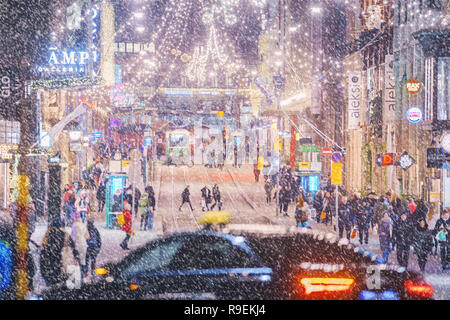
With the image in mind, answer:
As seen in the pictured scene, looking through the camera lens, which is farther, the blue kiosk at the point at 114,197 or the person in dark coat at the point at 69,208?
the blue kiosk at the point at 114,197

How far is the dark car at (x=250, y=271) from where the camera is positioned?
315 inches

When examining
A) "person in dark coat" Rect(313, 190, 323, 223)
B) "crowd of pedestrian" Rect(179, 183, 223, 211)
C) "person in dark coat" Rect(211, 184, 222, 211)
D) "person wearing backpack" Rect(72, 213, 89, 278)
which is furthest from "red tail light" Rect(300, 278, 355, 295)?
"person in dark coat" Rect(211, 184, 222, 211)

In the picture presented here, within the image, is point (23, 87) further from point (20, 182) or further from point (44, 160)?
point (20, 182)

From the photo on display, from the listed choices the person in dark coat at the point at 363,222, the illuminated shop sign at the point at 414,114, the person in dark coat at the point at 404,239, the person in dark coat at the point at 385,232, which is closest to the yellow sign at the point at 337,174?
the person in dark coat at the point at 363,222

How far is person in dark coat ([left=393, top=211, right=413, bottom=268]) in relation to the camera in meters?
16.6

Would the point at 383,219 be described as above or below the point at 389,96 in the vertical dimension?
below

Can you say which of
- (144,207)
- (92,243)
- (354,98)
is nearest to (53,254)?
(92,243)

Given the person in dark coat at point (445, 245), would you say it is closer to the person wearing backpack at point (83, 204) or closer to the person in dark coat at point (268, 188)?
the person wearing backpack at point (83, 204)

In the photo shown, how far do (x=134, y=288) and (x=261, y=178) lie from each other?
1426 inches

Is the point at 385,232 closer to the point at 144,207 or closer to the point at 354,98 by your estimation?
the point at 144,207

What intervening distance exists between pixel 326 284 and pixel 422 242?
361 inches

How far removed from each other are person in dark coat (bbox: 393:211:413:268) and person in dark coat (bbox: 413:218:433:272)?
168 mm

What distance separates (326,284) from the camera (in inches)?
313
